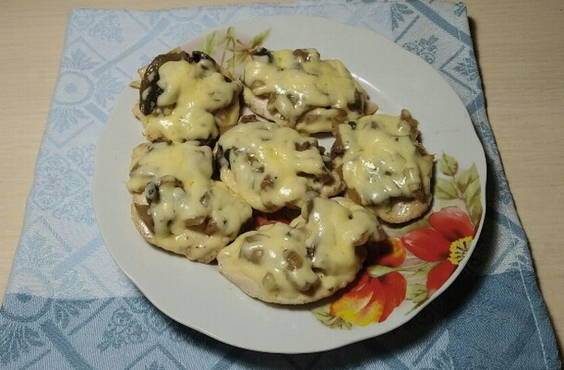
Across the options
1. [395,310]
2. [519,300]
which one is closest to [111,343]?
[395,310]

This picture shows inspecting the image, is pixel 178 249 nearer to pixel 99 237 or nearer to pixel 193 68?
A: pixel 99 237


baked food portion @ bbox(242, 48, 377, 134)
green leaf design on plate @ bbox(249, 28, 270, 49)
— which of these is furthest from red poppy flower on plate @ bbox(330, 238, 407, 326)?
green leaf design on plate @ bbox(249, 28, 270, 49)

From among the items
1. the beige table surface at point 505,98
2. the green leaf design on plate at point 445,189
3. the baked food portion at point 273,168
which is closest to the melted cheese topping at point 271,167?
the baked food portion at point 273,168

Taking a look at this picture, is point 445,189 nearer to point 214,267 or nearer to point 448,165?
point 448,165

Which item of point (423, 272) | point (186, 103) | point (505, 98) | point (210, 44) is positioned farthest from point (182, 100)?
point (505, 98)

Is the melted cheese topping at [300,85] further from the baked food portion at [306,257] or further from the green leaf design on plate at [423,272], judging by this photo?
the green leaf design on plate at [423,272]
